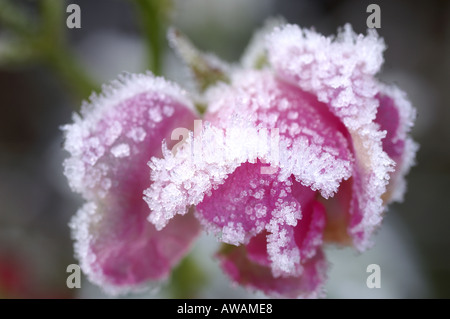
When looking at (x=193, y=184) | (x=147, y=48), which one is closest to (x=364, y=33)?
(x=193, y=184)

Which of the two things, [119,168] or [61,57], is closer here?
[119,168]

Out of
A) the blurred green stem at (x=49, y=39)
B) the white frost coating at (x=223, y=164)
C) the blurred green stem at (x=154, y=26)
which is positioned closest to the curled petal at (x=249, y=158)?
the white frost coating at (x=223, y=164)

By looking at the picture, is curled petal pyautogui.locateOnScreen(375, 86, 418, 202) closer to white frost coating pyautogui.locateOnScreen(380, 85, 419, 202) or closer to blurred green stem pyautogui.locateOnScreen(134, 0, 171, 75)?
white frost coating pyautogui.locateOnScreen(380, 85, 419, 202)

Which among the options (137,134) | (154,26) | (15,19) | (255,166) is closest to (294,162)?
(255,166)

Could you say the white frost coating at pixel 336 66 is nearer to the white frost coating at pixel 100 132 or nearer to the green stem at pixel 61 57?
the white frost coating at pixel 100 132

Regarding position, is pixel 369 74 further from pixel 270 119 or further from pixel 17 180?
pixel 17 180

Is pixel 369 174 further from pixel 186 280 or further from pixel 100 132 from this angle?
pixel 186 280
